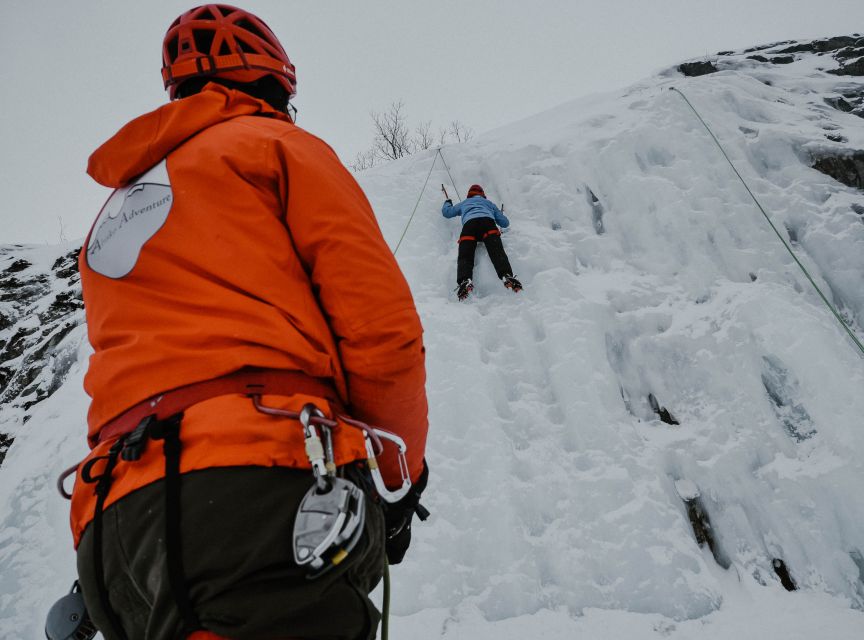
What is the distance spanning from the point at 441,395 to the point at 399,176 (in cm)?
366

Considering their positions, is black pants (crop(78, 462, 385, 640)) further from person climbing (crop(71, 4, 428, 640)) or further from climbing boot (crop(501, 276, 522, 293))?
climbing boot (crop(501, 276, 522, 293))

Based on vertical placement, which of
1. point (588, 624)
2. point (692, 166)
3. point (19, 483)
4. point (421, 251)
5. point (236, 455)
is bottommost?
point (588, 624)

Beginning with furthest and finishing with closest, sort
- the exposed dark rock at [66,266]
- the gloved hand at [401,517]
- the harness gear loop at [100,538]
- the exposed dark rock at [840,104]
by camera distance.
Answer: the exposed dark rock at [66,266]
the exposed dark rock at [840,104]
the gloved hand at [401,517]
the harness gear loop at [100,538]

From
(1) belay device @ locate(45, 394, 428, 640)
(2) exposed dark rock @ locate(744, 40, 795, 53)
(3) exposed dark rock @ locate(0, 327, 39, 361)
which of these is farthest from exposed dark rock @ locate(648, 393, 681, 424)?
(2) exposed dark rock @ locate(744, 40, 795, 53)

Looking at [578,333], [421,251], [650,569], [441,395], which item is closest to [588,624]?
[650,569]

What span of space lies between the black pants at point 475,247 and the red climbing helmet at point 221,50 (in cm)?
293

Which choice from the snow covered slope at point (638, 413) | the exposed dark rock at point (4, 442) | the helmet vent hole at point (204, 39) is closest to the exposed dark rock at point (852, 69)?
the snow covered slope at point (638, 413)

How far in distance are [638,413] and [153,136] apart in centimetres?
340

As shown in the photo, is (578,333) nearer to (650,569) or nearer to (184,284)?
(650,569)

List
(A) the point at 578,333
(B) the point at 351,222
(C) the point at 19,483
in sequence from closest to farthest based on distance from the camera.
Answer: (B) the point at 351,222 < (C) the point at 19,483 < (A) the point at 578,333

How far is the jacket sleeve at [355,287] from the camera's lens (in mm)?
1052

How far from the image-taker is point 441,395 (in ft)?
11.7

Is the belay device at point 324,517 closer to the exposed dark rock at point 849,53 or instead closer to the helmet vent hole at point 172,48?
the helmet vent hole at point 172,48

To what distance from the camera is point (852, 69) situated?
6.93m
